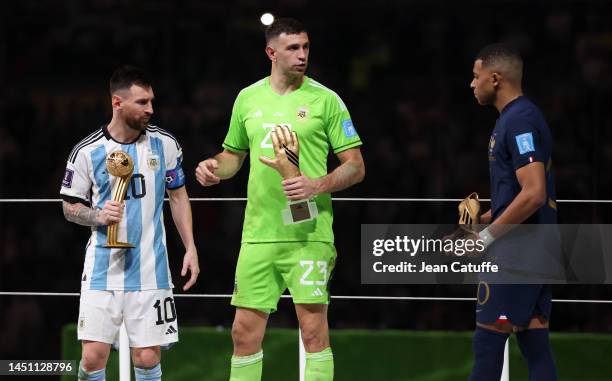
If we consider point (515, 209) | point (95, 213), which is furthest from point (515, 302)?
point (95, 213)

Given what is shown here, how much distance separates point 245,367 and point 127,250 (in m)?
0.60

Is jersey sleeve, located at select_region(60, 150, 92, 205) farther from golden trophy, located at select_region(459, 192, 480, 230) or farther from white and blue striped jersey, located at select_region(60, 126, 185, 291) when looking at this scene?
golden trophy, located at select_region(459, 192, 480, 230)

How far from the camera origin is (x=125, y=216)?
3795 millimetres

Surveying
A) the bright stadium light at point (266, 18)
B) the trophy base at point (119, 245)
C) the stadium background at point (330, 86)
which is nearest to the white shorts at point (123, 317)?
the trophy base at point (119, 245)

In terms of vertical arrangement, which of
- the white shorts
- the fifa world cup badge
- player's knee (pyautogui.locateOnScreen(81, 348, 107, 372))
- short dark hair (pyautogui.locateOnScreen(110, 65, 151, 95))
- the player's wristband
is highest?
short dark hair (pyautogui.locateOnScreen(110, 65, 151, 95))

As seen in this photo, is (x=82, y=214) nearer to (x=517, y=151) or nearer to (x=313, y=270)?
(x=313, y=270)

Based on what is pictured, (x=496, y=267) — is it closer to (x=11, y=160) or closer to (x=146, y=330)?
(x=146, y=330)

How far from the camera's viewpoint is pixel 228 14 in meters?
7.32

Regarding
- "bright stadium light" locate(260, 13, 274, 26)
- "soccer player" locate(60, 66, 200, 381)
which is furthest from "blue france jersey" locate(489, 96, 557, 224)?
"bright stadium light" locate(260, 13, 274, 26)

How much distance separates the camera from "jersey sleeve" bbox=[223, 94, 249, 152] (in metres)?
3.96

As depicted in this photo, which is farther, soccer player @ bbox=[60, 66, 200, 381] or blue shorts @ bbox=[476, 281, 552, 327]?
soccer player @ bbox=[60, 66, 200, 381]

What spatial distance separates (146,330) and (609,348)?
7.52 ft

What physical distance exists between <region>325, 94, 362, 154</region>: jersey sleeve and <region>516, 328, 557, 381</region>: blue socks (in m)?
0.94

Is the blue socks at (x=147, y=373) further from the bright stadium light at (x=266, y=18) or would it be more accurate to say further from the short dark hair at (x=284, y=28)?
the bright stadium light at (x=266, y=18)
